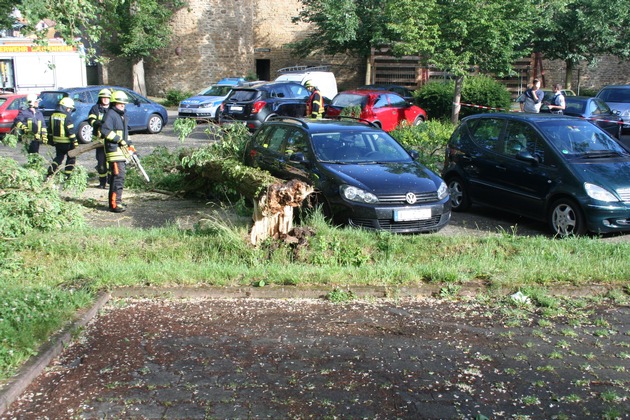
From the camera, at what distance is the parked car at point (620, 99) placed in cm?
2186

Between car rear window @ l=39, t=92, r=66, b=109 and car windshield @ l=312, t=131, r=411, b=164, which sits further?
car rear window @ l=39, t=92, r=66, b=109

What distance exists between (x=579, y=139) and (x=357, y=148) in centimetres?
315

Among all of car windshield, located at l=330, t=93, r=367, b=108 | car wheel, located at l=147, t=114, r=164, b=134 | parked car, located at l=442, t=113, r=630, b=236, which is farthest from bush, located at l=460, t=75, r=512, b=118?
parked car, located at l=442, t=113, r=630, b=236

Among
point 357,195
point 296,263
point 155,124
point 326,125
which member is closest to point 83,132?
point 155,124

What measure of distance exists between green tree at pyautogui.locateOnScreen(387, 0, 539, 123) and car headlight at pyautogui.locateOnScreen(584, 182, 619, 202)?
11510mm

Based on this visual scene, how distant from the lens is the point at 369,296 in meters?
6.54

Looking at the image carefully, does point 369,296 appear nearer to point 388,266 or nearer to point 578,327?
point 388,266

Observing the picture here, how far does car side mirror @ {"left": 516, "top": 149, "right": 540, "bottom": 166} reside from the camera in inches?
373

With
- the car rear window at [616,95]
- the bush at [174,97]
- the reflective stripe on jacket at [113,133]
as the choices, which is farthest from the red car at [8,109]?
the car rear window at [616,95]

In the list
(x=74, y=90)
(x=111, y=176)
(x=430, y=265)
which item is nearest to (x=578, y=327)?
(x=430, y=265)

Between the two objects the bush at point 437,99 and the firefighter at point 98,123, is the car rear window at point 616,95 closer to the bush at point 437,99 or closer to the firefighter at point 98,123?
the bush at point 437,99

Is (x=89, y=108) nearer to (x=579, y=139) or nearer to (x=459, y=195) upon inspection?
(x=459, y=195)

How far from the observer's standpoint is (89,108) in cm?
1992

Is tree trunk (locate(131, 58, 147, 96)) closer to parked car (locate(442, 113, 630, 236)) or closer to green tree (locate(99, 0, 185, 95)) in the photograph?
green tree (locate(99, 0, 185, 95))
